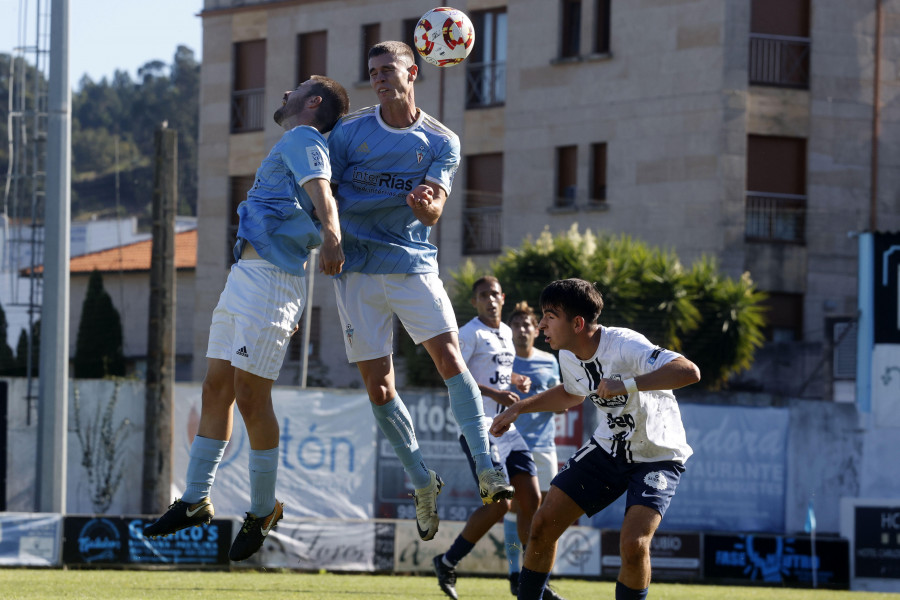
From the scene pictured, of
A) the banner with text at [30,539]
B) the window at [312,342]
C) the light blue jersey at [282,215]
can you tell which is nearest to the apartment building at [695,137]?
the window at [312,342]

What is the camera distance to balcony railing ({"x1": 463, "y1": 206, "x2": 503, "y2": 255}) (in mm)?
32156

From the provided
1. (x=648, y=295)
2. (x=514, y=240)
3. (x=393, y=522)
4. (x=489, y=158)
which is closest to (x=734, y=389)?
(x=648, y=295)

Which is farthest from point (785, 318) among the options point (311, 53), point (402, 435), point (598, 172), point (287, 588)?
point (402, 435)

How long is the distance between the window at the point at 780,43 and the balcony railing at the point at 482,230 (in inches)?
265

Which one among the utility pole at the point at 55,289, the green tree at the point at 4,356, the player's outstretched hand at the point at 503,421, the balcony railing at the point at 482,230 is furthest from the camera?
the balcony railing at the point at 482,230

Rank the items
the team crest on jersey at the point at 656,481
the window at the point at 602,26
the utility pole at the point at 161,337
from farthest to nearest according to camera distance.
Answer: the window at the point at 602,26 → the utility pole at the point at 161,337 → the team crest on jersey at the point at 656,481

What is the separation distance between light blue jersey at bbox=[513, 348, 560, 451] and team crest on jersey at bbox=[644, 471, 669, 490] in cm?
416

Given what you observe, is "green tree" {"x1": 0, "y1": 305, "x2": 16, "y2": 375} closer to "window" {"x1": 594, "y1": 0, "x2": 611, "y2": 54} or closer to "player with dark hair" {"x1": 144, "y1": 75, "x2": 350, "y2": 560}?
"window" {"x1": 594, "y1": 0, "x2": 611, "y2": 54}

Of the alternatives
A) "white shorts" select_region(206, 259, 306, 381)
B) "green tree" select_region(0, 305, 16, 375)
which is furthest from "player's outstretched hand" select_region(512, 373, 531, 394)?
"green tree" select_region(0, 305, 16, 375)

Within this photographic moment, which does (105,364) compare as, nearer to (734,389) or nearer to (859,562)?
(734,389)

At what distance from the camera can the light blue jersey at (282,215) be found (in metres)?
7.42

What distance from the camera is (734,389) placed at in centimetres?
2805

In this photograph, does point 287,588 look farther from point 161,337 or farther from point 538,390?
point 161,337

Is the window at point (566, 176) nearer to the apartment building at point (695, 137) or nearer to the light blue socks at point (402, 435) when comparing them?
the apartment building at point (695, 137)
